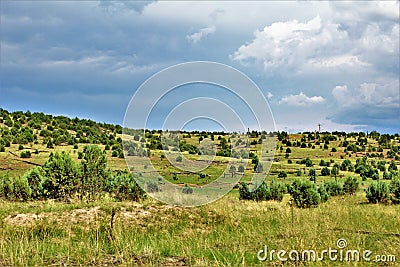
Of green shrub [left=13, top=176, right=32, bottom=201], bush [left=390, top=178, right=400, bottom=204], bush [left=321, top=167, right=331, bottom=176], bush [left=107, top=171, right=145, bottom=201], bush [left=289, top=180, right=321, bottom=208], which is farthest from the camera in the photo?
bush [left=321, top=167, right=331, bottom=176]

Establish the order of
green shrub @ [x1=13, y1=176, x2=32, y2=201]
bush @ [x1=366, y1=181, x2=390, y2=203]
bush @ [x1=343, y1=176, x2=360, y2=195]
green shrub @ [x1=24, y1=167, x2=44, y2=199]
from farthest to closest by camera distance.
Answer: bush @ [x1=343, y1=176, x2=360, y2=195] → bush @ [x1=366, y1=181, x2=390, y2=203] → green shrub @ [x1=13, y1=176, x2=32, y2=201] → green shrub @ [x1=24, y1=167, x2=44, y2=199]

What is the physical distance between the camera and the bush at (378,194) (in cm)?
2550

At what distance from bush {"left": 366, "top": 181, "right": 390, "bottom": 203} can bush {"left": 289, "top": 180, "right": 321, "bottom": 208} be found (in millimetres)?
5517

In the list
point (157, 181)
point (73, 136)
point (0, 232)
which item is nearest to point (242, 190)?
point (157, 181)

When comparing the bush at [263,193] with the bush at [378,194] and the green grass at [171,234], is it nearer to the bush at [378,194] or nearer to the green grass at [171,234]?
the bush at [378,194]

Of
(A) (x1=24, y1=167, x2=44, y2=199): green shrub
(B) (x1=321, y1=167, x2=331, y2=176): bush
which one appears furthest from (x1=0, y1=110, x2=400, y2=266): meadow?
(B) (x1=321, y1=167, x2=331, y2=176): bush

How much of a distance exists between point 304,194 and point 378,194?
21.4 feet

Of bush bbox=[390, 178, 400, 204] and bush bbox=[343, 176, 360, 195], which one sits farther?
bush bbox=[343, 176, 360, 195]

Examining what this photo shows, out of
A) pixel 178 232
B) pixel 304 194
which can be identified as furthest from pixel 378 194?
pixel 178 232

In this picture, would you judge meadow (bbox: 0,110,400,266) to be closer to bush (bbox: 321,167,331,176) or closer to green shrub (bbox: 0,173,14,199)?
green shrub (bbox: 0,173,14,199)

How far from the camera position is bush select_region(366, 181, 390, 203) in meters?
25.5

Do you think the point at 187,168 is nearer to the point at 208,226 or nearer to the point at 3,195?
the point at 208,226

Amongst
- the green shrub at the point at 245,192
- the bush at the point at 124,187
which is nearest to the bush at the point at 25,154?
the bush at the point at 124,187

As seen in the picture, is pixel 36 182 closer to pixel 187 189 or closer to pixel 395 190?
pixel 187 189
